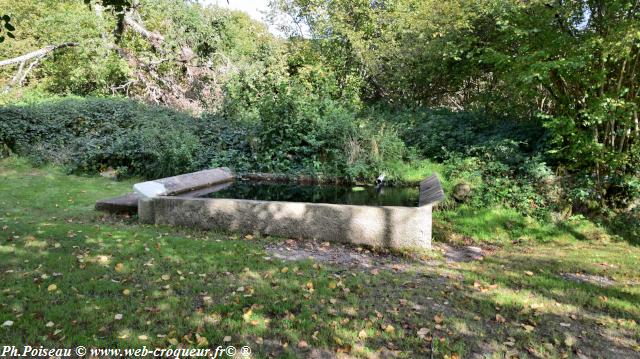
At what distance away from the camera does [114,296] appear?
143 inches

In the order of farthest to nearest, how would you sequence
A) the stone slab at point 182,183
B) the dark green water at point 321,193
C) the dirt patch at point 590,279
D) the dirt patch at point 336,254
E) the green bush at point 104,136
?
1. the green bush at point 104,136
2. the dark green water at point 321,193
3. the stone slab at point 182,183
4. the dirt patch at point 336,254
5. the dirt patch at point 590,279

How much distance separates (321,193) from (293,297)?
436 centimetres

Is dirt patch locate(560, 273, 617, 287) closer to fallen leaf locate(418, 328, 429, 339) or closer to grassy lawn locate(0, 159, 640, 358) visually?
grassy lawn locate(0, 159, 640, 358)

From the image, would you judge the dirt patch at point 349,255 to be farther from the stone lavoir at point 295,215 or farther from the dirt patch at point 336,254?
the stone lavoir at point 295,215

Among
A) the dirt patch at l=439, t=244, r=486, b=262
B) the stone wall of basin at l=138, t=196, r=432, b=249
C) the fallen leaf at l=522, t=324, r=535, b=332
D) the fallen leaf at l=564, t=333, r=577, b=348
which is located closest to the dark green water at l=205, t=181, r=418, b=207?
the dirt patch at l=439, t=244, r=486, b=262

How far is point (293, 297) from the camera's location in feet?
12.4

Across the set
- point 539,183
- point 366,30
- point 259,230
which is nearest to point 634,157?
point 539,183

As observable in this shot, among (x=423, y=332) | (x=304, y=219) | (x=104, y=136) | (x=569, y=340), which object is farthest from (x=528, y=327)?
(x=104, y=136)

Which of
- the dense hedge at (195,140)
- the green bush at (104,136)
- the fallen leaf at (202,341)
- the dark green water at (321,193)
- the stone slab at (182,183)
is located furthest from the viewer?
the green bush at (104,136)

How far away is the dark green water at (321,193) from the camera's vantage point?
23.9 feet

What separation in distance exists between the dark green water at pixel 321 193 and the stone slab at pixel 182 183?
1.13 feet

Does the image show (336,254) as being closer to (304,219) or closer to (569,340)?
(304,219)

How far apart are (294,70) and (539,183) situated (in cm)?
1069

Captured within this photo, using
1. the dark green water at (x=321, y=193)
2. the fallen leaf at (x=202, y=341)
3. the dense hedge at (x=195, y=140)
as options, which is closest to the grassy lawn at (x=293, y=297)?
the fallen leaf at (x=202, y=341)
